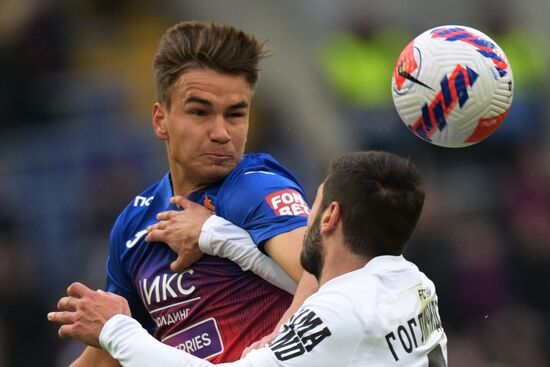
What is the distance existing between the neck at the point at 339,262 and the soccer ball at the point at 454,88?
108cm

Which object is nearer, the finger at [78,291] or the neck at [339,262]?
the neck at [339,262]

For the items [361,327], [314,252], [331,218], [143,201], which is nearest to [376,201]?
[331,218]

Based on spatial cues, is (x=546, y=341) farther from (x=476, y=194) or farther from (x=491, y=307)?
(x=476, y=194)

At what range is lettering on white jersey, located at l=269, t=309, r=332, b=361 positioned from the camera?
4.21m

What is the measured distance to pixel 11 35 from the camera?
12141 mm

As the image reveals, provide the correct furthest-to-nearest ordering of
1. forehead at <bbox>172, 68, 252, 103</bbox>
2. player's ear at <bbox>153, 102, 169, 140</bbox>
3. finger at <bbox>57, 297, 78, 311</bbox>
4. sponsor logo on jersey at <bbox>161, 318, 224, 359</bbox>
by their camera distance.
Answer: player's ear at <bbox>153, 102, 169, 140</bbox>, forehead at <bbox>172, 68, 252, 103</bbox>, sponsor logo on jersey at <bbox>161, 318, 224, 359</bbox>, finger at <bbox>57, 297, 78, 311</bbox>

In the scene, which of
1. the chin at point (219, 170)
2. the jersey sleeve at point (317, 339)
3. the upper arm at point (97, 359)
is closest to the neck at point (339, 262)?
the jersey sleeve at point (317, 339)

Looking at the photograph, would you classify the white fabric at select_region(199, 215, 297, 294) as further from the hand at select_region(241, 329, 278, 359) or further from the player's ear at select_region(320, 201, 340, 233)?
the player's ear at select_region(320, 201, 340, 233)

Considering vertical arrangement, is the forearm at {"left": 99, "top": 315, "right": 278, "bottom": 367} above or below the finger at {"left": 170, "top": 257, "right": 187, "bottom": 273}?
below

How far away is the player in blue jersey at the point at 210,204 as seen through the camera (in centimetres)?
495

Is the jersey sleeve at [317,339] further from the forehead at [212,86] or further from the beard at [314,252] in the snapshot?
the forehead at [212,86]

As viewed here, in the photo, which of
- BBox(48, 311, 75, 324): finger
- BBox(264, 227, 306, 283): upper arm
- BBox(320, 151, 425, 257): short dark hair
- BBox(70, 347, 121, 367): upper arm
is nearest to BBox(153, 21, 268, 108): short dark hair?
BBox(264, 227, 306, 283): upper arm

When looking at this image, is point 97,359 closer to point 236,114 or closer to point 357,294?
point 236,114

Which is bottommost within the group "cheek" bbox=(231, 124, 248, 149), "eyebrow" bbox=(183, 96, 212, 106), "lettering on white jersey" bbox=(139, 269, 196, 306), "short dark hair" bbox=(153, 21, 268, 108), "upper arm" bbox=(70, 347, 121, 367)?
"upper arm" bbox=(70, 347, 121, 367)
